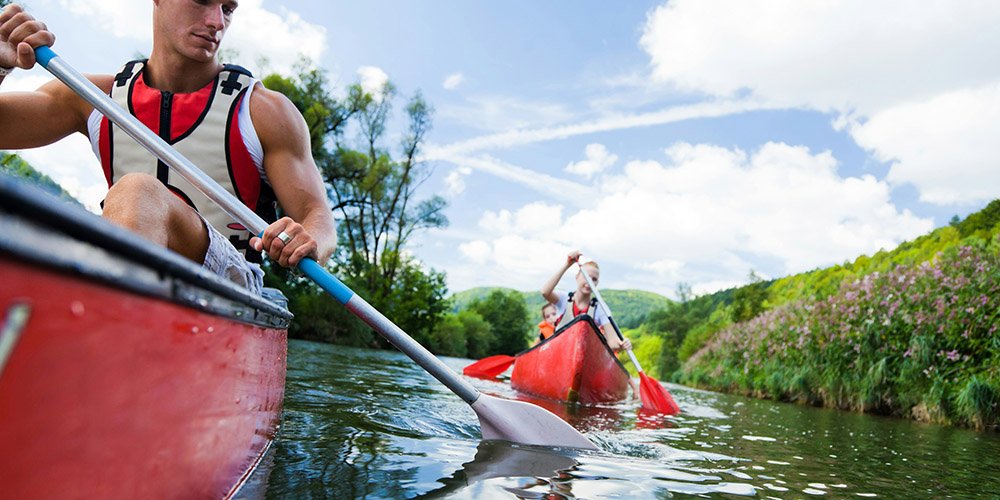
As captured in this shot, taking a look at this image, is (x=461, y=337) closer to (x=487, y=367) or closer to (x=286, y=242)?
(x=487, y=367)

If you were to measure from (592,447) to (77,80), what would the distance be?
2436 mm

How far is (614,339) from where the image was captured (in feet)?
25.3

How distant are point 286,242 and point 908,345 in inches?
317

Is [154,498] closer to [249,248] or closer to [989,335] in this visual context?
[249,248]

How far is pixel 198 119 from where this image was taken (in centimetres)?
221

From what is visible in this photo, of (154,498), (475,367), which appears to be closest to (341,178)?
(475,367)

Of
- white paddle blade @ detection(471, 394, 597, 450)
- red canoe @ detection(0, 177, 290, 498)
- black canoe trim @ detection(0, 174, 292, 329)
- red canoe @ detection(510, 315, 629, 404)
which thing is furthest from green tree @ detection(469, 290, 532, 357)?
black canoe trim @ detection(0, 174, 292, 329)

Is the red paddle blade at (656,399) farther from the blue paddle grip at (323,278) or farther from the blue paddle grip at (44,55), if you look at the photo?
the blue paddle grip at (44,55)

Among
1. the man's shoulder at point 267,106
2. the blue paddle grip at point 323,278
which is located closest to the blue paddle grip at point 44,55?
the man's shoulder at point 267,106

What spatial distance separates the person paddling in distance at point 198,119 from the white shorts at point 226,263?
0.05ft

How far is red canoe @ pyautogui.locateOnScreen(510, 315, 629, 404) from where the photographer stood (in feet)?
19.5

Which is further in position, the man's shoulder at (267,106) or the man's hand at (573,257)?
the man's hand at (573,257)

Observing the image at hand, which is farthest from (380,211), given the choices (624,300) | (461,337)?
(624,300)

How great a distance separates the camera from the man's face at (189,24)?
2195mm
